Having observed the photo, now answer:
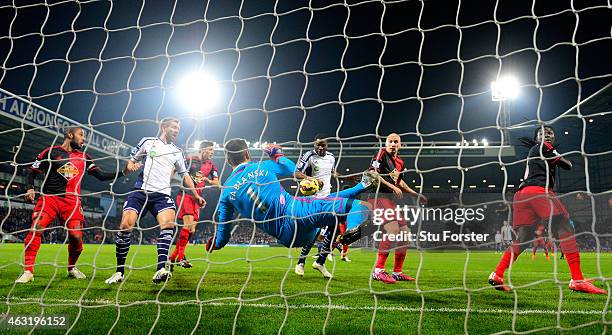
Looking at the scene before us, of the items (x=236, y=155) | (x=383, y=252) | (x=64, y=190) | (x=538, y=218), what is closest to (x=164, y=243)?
(x=236, y=155)

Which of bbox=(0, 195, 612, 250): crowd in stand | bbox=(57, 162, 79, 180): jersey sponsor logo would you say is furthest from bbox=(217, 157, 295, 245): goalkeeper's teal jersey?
bbox=(0, 195, 612, 250): crowd in stand

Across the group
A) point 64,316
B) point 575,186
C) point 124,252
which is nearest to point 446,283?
point 124,252

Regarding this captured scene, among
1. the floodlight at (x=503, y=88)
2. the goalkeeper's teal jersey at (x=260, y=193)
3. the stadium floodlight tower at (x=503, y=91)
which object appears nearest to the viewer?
the stadium floodlight tower at (x=503, y=91)

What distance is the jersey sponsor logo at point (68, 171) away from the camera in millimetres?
5316

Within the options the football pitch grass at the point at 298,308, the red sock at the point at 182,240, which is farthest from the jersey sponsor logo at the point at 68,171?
the red sock at the point at 182,240

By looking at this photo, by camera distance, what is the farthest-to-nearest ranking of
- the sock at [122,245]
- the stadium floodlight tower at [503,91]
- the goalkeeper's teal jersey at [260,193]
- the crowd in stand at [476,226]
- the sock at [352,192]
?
the crowd in stand at [476,226] < the sock at [122,245] < the sock at [352,192] < the goalkeeper's teal jersey at [260,193] < the stadium floodlight tower at [503,91]

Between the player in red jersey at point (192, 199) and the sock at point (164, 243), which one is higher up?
the player in red jersey at point (192, 199)

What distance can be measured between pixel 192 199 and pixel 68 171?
1.93 m

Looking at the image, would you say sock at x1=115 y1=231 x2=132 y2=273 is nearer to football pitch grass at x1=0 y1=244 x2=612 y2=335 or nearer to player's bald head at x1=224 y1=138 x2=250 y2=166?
football pitch grass at x1=0 y1=244 x2=612 y2=335

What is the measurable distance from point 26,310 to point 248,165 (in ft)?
7.02

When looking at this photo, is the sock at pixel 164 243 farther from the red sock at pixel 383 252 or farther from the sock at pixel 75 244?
the red sock at pixel 383 252

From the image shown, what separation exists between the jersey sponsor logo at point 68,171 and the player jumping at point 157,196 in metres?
0.92

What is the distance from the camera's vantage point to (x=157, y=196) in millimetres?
4957

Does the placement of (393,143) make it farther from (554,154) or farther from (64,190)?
(64,190)
